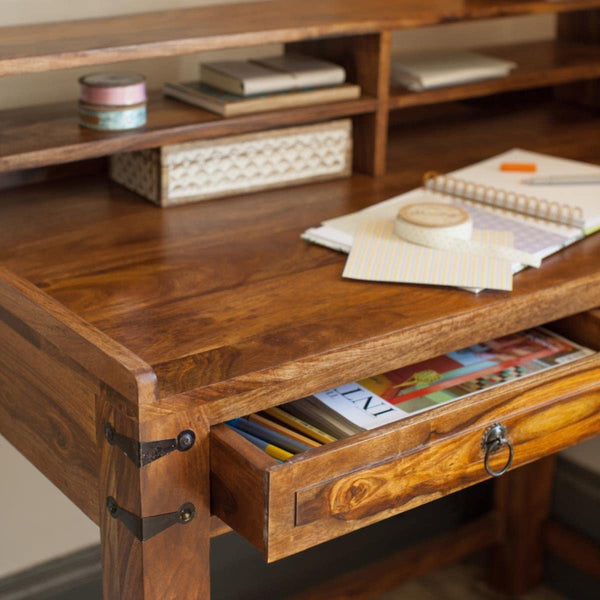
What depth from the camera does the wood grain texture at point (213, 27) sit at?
4.30ft

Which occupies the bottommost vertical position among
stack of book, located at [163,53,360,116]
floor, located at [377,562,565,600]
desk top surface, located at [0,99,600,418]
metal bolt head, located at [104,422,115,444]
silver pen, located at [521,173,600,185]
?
floor, located at [377,562,565,600]

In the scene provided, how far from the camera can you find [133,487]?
3.26ft

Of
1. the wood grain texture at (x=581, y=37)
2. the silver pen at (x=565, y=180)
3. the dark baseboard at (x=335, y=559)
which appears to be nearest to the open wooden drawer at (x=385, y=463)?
the silver pen at (x=565, y=180)

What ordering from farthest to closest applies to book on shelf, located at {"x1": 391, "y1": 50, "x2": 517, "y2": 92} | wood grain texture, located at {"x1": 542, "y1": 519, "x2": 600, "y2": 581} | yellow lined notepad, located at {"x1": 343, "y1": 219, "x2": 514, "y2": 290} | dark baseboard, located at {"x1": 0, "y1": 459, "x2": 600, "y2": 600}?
1. wood grain texture, located at {"x1": 542, "y1": 519, "x2": 600, "y2": 581}
2. dark baseboard, located at {"x1": 0, "y1": 459, "x2": 600, "y2": 600}
3. book on shelf, located at {"x1": 391, "y1": 50, "x2": 517, "y2": 92}
4. yellow lined notepad, located at {"x1": 343, "y1": 219, "x2": 514, "y2": 290}

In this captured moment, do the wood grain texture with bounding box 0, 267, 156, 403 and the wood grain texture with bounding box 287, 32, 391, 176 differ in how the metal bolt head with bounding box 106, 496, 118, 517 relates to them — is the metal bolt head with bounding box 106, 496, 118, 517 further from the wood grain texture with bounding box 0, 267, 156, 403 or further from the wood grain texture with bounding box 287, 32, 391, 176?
the wood grain texture with bounding box 287, 32, 391, 176

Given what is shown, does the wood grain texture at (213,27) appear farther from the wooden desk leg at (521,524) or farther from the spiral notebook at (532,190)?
the wooden desk leg at (521,524)

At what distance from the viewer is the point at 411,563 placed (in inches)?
78.3

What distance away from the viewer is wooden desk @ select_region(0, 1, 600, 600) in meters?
0.99

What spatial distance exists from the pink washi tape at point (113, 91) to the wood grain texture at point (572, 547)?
1244mm

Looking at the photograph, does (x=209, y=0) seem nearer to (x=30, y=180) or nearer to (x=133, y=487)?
(x=30, y=180)

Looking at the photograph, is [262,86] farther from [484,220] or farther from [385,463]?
[385,463]

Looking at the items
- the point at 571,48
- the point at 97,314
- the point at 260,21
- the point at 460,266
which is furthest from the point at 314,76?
the point at 571,48

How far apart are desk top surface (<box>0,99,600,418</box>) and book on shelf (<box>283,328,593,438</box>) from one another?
57 mm

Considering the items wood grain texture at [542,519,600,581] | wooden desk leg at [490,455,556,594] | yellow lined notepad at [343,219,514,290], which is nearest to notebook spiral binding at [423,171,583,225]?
yellow lined notepad at [343,219,514,290]
